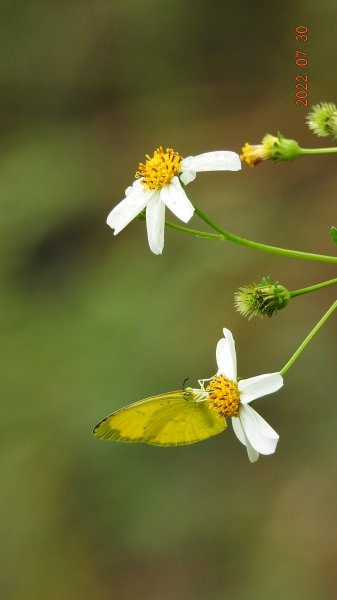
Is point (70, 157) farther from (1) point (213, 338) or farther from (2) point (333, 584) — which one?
(2) point (333, 584)

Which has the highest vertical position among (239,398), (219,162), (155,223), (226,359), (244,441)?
(219,162)

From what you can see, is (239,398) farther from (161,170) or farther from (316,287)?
(161,170)

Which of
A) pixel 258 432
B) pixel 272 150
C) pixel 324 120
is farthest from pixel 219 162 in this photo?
pixel 258 432

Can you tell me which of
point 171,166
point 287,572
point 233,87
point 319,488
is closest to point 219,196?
point 233,87

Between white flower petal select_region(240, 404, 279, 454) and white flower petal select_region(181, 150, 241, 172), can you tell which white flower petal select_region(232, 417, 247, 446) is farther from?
white flower petal select_region(181, 150, 241, 172)

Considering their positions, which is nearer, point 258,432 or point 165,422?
point 258,432

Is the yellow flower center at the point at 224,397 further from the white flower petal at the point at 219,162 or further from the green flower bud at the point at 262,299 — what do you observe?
the white flower petal at the point at 219,162
